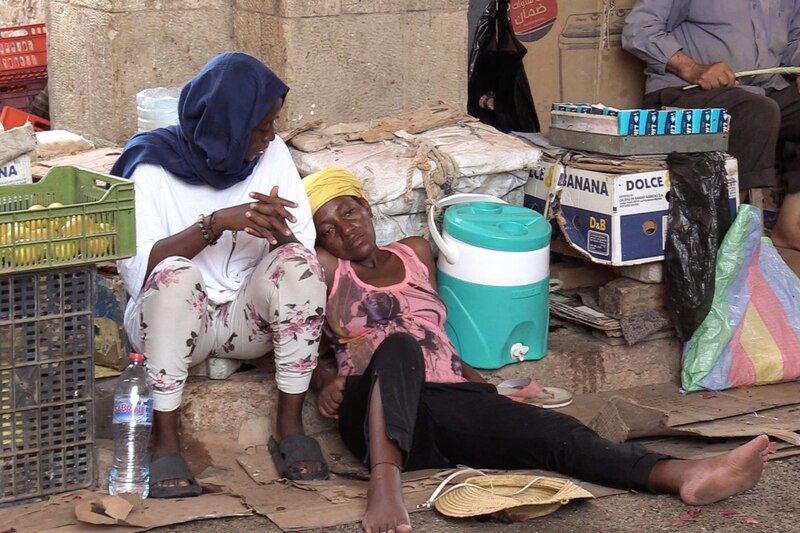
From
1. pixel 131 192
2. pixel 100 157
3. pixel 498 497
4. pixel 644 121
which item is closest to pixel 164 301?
pixel 131 192

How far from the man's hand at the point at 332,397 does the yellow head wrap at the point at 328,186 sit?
1.94 ft

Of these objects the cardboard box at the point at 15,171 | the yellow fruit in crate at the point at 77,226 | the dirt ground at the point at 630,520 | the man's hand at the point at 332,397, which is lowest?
the dirt ground at the point at 630,520

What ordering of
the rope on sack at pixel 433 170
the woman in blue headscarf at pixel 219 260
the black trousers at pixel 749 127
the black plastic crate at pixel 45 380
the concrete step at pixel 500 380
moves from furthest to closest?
the black trousers at pixel 749 127 → the rope on sack at pixel 433 170 → the concrete step at pixel 500 380 → the woman in blue headscarf at pixel 219 260 → the black plastic crate at pixel 45 380

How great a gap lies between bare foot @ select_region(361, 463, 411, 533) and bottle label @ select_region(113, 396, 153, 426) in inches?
27.2

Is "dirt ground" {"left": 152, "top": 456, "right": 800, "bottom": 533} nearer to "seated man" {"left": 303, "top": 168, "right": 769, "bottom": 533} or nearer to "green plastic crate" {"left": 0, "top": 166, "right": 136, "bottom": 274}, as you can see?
"seated man" {"left": 303, "top": 168, "right": 769, "bottom": 533}

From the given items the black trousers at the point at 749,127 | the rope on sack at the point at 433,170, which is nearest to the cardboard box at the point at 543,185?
the rope on sack at the point at 433,170

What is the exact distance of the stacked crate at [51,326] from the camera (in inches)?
138

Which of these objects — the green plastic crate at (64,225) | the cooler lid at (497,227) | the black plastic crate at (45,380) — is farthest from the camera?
the cooler lid at (497,227)

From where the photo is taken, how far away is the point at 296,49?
5031 mm

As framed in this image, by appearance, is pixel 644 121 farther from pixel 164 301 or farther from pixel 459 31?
pixel 164 301

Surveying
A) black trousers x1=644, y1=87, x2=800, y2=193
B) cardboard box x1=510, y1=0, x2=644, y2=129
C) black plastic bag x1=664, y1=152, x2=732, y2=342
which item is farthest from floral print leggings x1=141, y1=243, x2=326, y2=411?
cardboard box x1=510, y1=0, x2=644, y2=129

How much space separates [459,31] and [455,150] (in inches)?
30.1

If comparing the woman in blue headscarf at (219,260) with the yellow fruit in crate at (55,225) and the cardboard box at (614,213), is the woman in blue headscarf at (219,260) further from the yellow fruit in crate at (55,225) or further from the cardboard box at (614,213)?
the cardboard box at (614,213)

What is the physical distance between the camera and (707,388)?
194 inches
